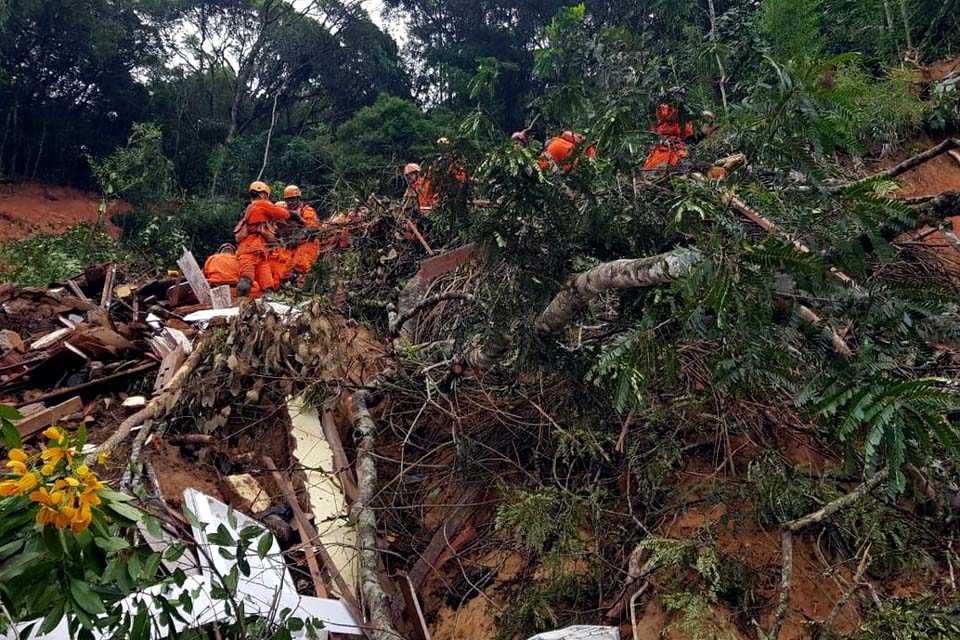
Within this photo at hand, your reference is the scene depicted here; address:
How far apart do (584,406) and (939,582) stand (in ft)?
5.64

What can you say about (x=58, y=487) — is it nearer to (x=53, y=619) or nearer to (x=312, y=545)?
(x=53, y=619)

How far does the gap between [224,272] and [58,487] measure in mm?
6433

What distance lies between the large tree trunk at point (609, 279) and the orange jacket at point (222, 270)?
553 centimetres

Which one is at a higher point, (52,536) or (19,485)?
(19,485)

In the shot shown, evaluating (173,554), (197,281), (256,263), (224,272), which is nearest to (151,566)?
(173,554)

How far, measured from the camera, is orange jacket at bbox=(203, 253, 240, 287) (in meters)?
7.48

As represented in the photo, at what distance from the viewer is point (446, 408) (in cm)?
425

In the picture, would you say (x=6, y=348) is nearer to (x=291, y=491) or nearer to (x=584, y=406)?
(x=291, y=491)

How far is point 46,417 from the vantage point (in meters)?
4.12

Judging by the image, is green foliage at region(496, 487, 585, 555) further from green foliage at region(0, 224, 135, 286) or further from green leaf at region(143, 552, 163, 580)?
green foliage at region(0, 224, 135, 286)

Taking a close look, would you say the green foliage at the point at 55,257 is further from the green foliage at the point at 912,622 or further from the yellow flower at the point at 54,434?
the green foliage at the point at 912,622

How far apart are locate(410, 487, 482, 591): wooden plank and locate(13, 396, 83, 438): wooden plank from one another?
2.71 meters

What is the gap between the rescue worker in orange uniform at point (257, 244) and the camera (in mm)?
7707

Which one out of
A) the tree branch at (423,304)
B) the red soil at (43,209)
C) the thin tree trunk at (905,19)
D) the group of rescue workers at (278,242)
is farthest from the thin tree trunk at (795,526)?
the red soil at (43,209)
